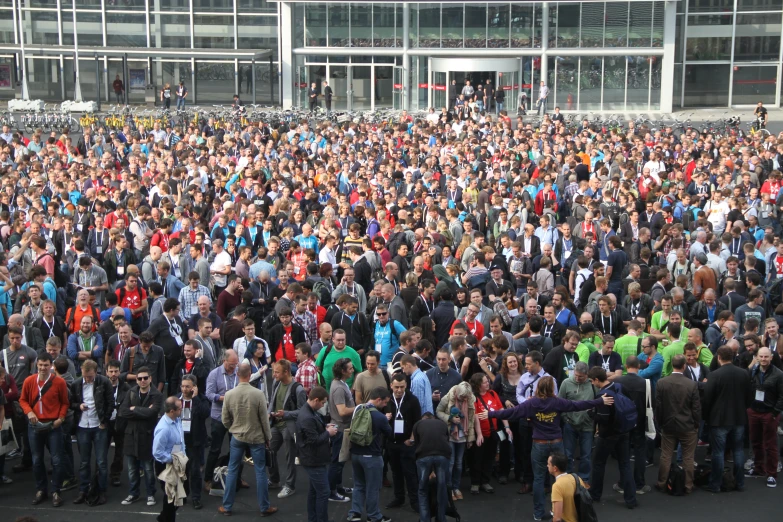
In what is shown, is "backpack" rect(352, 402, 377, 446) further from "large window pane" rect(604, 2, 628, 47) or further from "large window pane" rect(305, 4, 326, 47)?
"large window pane" rect(305, 4, 326, 47)

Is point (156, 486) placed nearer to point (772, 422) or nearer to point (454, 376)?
point (454, 376)

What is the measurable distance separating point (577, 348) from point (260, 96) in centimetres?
3429

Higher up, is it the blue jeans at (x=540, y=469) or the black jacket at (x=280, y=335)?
the black jacket at (x=280, y=335)

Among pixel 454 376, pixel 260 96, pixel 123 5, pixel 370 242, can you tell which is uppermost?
pixel 123 5

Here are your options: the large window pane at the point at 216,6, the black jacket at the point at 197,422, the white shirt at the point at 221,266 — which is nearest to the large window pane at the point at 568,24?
the large window pane at the point at 216,6

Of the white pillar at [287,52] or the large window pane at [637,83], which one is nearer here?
the large window pane at [637,83]

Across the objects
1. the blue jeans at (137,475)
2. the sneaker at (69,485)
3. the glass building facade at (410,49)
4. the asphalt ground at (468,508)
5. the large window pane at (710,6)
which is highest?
the large window pane at (710,6)

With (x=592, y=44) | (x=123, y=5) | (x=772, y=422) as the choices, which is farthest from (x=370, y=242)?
(x=123, y=5)

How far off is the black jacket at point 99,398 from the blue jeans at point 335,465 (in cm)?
218

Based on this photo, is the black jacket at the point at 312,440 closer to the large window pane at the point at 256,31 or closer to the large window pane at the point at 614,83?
the large window pane at the point at 614,83

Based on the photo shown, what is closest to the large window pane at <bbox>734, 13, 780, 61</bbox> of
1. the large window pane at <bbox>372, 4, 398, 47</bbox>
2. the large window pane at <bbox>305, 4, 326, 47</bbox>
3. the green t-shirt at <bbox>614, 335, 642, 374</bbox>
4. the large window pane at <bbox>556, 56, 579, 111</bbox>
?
the large window pane at <bbox>556, 56, 579, 111</bbox>

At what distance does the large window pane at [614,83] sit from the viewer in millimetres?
39562

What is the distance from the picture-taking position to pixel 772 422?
1000 centimetres

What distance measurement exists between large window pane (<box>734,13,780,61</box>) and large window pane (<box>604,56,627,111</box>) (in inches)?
216
